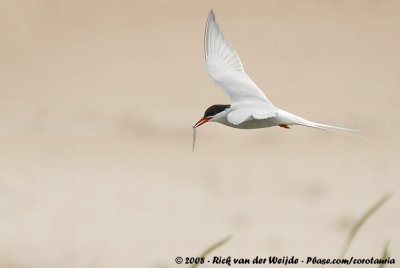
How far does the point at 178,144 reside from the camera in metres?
7.04

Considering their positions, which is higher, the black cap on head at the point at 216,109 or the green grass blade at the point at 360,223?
the green grass blade at the point at 360,223

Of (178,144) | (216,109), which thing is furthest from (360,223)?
(178,144)

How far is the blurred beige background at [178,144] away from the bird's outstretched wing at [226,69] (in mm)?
2103

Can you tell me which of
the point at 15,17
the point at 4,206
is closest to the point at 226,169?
the point at 4,206

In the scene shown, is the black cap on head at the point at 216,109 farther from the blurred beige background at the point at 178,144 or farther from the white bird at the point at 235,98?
the blurred beige background at the point at 178,144

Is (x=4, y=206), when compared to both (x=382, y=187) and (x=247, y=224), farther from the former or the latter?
(x=382, y=187)

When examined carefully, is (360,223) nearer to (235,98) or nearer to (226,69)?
(235,98)

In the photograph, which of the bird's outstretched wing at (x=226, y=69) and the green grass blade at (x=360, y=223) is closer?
the green grass blade at (x=360, y=223)

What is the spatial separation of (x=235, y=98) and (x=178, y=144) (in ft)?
12.9

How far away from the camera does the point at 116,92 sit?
745 cm

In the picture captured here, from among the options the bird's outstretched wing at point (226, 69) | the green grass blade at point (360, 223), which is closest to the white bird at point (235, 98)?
the bird's outstretched wing at point (226, 69)

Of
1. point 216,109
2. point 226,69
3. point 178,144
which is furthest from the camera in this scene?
point 178,144

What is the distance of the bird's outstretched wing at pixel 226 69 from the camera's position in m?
3.11

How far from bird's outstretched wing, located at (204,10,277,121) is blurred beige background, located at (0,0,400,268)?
210cm
